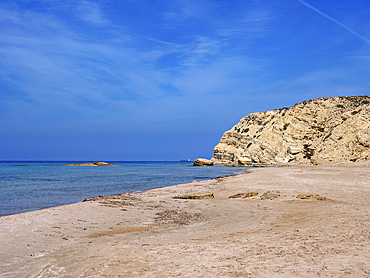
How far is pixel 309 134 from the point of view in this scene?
215ft

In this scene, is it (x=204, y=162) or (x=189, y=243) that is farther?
(x=204, y=162)

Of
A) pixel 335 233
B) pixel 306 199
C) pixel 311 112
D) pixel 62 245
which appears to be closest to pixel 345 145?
pixel 311 112

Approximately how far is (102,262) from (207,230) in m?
3.31

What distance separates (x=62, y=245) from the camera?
6.07m

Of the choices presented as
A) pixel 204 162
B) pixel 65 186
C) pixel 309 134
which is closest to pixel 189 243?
pixel 65 186

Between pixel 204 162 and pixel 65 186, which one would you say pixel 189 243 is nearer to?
pixel 65 186

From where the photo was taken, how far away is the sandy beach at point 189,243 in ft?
13.8

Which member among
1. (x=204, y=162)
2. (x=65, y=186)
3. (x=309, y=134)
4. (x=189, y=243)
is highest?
(x=309, y=134)

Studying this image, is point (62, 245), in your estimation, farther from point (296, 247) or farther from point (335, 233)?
point (335, 233)

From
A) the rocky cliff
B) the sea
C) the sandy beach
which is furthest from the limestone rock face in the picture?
the sandy beach

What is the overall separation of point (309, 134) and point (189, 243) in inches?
2639

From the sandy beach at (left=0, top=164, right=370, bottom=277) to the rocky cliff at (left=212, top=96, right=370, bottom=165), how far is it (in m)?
43.0

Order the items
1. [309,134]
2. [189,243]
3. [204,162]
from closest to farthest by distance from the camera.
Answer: [189,243] → [309,134] → [204,162]

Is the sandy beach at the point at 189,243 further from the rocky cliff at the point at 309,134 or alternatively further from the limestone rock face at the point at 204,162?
the limestone rock face at the point at 204,162
